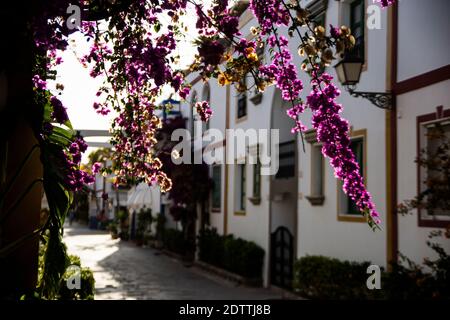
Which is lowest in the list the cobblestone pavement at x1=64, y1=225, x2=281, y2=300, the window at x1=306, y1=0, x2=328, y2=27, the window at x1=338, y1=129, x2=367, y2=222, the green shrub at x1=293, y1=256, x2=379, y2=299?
the cobblestone pavement at x1=64, y1=225, x2=281, y2=300

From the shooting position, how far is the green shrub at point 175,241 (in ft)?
77.3

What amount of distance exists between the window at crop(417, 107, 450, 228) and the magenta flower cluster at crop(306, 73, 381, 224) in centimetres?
368

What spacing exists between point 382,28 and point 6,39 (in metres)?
8.28

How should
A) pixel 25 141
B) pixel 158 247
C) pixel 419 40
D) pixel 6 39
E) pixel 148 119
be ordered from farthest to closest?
pixel 158 247 < pixel 419 40 < pixel 148 119 < pixel 25 141 < pixel 6 39

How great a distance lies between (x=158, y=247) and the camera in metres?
28.6

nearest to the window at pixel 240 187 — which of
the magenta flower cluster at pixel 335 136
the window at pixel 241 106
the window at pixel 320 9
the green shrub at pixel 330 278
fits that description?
the window at pixel 241 106

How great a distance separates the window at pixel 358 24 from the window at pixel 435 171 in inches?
99.7

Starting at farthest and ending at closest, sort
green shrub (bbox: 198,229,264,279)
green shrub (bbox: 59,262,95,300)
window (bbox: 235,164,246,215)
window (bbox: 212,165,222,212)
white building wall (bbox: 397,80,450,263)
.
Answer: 1. window (bbox: 212,165,222,212)
2. window (bbox: 235,164,246,215)
3. green shrub (bbox: 198,229,264,279)
4. white building wall (bbox: 397,80,450,263)
5. green shrub (bbox: 59,262,95,300)

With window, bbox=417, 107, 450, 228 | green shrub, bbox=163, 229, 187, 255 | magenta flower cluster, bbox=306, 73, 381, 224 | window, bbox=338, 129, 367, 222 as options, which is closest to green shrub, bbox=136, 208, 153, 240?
green shrub, bbox=163, 229, 187, 255

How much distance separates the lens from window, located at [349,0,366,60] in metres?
10.8

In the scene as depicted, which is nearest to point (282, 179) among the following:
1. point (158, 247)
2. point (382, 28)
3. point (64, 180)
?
point (382, 28)

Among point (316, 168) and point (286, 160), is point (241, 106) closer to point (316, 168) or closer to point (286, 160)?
point (286, 160)

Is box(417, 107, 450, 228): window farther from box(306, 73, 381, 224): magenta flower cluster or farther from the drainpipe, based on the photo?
box(306, 73, 381, 224): magenta flower cluster
